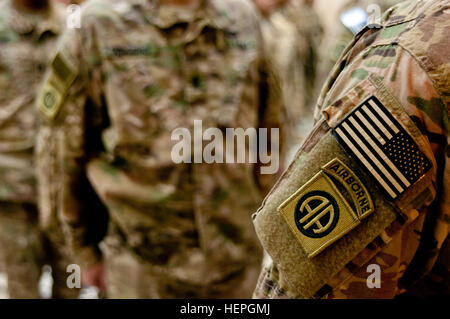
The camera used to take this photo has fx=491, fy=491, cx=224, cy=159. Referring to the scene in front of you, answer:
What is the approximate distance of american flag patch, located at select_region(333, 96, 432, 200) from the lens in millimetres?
609

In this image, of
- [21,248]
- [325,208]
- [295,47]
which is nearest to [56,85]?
[21,248]

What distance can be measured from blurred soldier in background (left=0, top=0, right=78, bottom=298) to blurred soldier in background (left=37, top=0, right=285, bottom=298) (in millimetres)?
467

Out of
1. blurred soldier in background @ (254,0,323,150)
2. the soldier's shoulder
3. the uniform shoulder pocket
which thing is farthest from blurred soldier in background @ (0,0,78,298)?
blurred soldier in background @ (254,0,323,150)

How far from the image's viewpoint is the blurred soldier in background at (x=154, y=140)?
1.25 metres

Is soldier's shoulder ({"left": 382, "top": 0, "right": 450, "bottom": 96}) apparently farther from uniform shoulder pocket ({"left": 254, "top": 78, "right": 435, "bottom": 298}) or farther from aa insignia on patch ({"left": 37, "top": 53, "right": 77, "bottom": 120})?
aa insignia on patch ({"left": 37, "top": 53, "right": 77, "bottom": 120})

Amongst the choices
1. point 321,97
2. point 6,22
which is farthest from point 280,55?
point 321,97

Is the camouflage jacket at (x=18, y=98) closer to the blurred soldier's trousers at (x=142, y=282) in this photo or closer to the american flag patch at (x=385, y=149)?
the blurred soldier's trousers at (x=142, y=282)

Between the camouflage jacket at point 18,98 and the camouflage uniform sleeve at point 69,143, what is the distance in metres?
0.43

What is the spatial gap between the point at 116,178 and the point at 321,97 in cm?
71

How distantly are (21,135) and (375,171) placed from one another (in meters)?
1.54

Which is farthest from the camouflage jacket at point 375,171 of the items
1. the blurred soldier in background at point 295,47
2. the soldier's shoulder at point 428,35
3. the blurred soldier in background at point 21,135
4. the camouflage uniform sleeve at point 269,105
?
the blurred soldier in background at point 295,47
